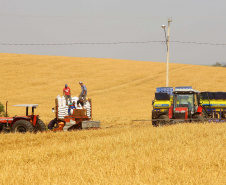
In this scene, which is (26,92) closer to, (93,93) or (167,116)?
(93,93)

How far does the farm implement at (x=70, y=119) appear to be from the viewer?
55.7 ft

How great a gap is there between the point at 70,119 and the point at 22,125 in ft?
8.54

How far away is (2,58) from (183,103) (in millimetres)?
53173

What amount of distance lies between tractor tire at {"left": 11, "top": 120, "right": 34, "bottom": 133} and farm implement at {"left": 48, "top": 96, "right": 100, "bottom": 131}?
1978 mm

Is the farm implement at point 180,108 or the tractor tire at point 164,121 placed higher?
the farm implement at point 180,108

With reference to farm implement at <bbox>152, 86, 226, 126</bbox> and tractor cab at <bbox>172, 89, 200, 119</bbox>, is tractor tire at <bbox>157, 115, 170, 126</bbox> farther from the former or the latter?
tractor cab at <bbox>172, 89, 200, 119</bbox>

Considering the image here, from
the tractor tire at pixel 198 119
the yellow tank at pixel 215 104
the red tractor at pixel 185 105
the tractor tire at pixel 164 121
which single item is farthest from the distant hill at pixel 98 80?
the tractor tire at pixel 198 119

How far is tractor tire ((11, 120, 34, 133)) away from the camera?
15.1 meters

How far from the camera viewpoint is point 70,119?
56.4ft

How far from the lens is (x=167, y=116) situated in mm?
18781

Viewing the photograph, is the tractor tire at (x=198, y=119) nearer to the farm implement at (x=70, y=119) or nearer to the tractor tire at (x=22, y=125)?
the farm implement at (x=70, y=119)

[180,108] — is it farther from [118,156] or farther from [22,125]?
[118,156]

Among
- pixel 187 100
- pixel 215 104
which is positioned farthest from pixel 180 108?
pixel 215 104

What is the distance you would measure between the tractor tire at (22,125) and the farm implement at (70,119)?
1978 mm
